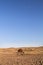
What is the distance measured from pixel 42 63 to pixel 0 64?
3540 millimetres

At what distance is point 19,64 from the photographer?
12.8 m

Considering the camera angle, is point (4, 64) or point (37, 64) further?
point (4, 64)

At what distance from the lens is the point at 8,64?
12969mm

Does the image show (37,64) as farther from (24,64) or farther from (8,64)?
(8,64)

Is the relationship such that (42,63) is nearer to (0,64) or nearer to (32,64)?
(32,64)

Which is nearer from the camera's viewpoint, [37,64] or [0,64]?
[37,64]

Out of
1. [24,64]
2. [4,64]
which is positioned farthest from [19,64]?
[4,64]

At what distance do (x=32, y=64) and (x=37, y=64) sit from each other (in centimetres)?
46

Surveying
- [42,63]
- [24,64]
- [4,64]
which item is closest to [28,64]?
[24,64]

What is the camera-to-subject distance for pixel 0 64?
44.2 feet

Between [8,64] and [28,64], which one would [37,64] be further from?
[8,64]

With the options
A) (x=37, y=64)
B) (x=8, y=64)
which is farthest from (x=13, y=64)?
(x=37, y=64)

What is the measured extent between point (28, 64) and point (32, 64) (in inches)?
15.1

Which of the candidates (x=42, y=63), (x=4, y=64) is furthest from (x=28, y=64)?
(x=4, y=64)
